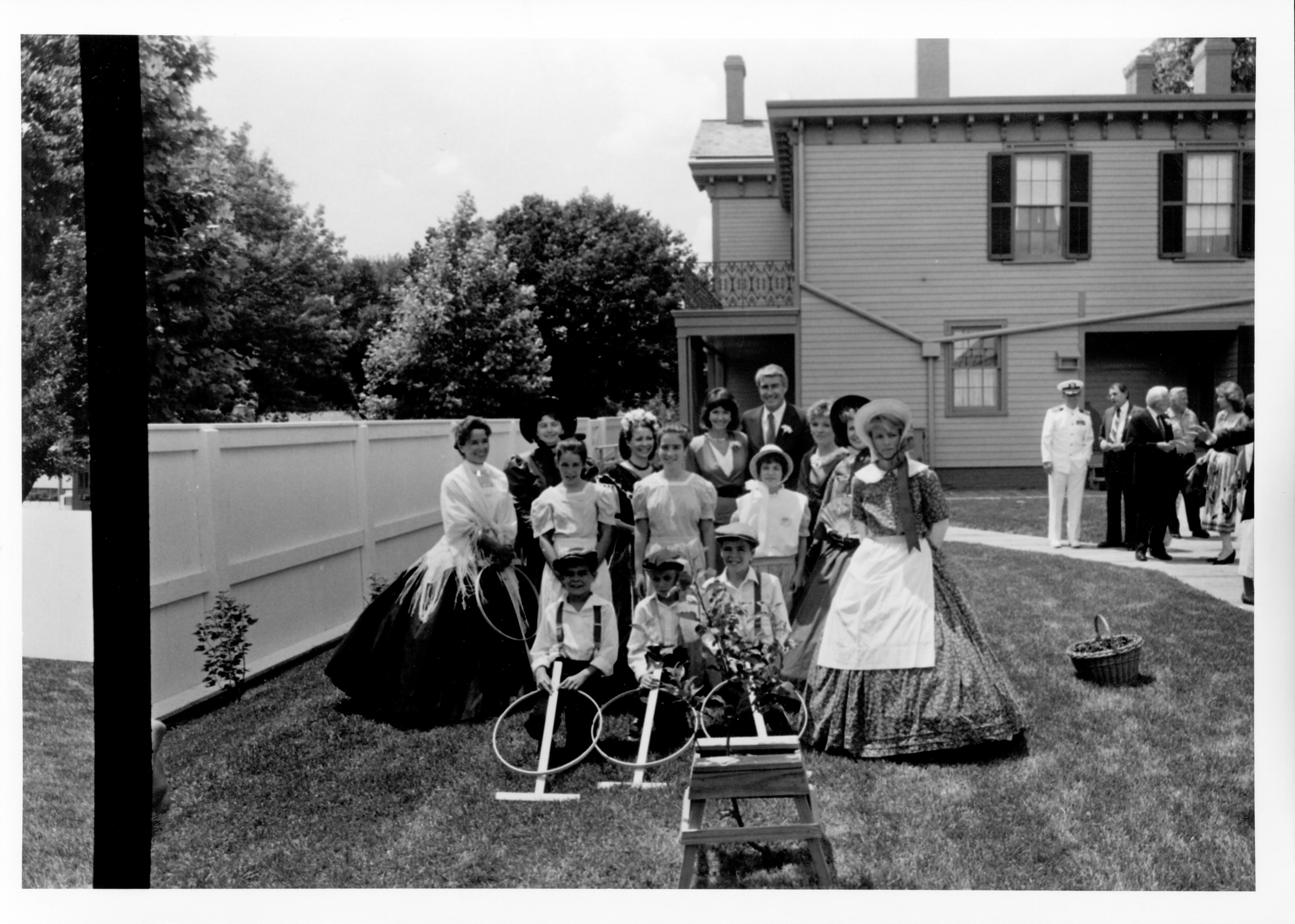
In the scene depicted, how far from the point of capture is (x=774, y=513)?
5285 millimetres

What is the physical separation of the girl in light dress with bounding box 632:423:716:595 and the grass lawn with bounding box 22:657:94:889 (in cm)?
243

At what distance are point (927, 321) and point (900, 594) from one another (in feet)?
28.7

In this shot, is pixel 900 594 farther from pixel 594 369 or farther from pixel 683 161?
pixel 594 369


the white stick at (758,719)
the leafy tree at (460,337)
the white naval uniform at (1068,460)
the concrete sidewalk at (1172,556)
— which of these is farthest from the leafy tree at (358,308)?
the white stick at (758,719)

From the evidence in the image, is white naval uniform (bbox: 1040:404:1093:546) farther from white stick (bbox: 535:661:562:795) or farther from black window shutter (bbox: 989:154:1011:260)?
white stick (bbox: 535:661:562:795)

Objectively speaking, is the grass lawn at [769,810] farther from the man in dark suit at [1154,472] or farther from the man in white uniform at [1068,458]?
the man in white uniform at [1068,458]

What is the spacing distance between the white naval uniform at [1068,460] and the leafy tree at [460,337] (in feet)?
15.3

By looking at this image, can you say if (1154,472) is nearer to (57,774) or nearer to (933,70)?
(933,70)

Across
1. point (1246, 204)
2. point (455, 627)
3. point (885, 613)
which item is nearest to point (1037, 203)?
Result: point (1246, 204)

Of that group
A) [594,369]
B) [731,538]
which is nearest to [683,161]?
[731,538]

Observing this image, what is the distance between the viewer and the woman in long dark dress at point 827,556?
5.13m

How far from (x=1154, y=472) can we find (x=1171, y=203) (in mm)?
5422

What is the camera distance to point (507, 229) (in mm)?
13422

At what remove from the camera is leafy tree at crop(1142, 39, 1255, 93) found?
1177 cm
